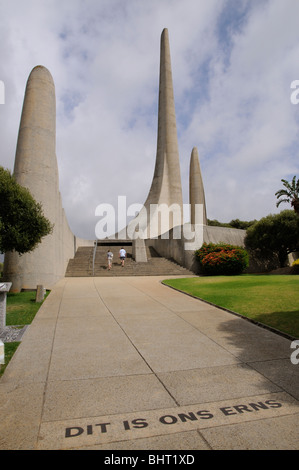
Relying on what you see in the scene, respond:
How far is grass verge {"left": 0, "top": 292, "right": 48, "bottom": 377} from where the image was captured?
504 cm

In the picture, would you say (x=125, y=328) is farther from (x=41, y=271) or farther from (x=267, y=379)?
(x=41, y=271)

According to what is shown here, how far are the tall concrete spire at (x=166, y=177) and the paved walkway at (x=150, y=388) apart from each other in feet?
105

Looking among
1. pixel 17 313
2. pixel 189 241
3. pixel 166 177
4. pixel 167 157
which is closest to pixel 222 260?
pixel 189 241

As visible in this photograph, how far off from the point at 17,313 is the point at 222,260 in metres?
13.9

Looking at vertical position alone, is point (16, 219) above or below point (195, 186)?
below

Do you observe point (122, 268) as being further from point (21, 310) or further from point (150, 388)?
point (150, 388)

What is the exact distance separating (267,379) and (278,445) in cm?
139

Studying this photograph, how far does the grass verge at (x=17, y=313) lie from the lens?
504 cm

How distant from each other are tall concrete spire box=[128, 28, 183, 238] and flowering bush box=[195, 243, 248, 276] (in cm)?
1794

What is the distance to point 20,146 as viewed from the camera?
14.3 m

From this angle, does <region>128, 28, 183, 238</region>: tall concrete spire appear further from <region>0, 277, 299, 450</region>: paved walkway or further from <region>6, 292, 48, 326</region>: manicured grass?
<region>0, 277, 299, 450</region>: paved walkway

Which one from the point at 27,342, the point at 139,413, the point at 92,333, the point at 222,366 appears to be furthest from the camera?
the point at 92,333

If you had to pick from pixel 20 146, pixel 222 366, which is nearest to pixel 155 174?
pixel 20 146

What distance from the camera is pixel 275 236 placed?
2417 centimetres
